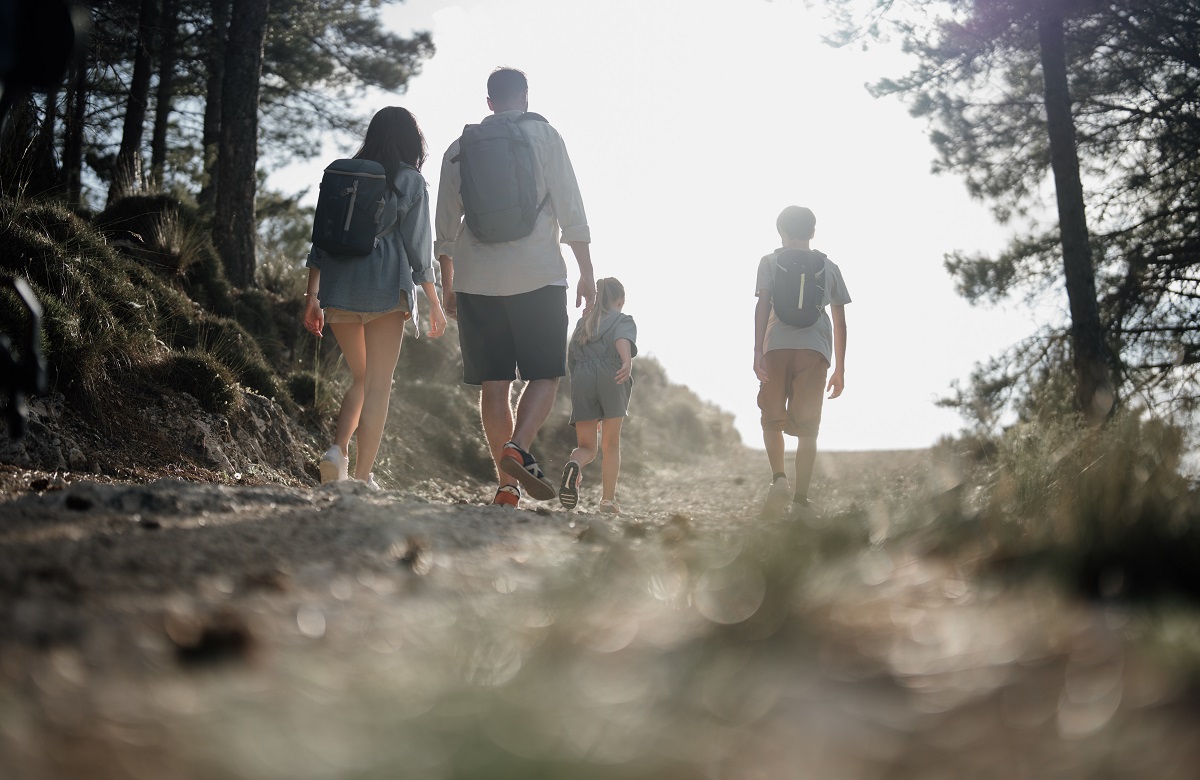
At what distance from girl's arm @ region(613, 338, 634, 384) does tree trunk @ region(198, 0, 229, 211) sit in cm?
810

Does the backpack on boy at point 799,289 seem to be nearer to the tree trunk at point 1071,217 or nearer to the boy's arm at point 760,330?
the boy's arm at point 760,330

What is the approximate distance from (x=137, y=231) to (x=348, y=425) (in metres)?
5.18

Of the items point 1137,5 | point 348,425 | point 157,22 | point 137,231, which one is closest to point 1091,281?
point 1137,5

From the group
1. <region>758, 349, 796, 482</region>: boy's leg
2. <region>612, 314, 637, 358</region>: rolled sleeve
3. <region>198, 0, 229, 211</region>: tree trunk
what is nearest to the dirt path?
<region>758, 349, 796, 482</region>: boy's leg

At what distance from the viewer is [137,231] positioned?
375 inches

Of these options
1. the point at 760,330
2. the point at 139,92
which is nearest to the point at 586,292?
the point at 760,330

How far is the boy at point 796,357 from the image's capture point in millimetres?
7074

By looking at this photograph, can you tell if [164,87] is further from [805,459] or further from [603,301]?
[805,459]

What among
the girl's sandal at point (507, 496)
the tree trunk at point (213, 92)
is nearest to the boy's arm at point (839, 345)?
the girl's sandal at point (507, 496)

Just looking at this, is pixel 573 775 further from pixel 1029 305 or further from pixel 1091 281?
pixel 1029 305

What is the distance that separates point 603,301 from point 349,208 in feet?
9.68

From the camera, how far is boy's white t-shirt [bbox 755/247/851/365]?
23.2 feet

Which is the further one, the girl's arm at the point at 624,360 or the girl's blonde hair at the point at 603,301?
the girl's blonde hair at the point at 603,301

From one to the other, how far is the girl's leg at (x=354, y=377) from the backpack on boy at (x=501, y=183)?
0.98 meters
